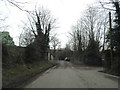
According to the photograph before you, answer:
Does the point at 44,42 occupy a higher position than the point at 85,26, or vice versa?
the point at 85,26

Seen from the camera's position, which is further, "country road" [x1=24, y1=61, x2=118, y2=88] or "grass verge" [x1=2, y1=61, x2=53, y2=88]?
"country road" [x1=24, y1=61, x2=118, y2=88]

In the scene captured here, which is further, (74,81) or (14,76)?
(14,76)

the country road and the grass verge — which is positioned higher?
the grass verge

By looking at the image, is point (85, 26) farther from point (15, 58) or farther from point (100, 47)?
point (15, 58)

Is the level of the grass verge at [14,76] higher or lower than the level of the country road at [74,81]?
higher

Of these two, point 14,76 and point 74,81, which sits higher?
point 14,76

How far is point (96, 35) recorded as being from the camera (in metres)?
67.2

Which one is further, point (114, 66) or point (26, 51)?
point (26, 51)

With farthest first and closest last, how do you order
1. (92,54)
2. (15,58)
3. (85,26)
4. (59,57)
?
(59,57) → (85,26) → (92,54) → (15,58)

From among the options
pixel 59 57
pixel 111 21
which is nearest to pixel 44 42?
pixel 111 21

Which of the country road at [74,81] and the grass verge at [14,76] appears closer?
the grass verge at [14,76]

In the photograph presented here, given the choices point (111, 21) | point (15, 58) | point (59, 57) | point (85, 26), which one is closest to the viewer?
point (15, 58)

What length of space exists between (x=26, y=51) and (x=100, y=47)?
35623 millimetres

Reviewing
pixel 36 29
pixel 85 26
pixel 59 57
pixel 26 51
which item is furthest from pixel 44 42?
pixel 59 57
